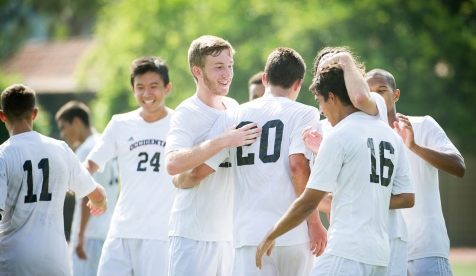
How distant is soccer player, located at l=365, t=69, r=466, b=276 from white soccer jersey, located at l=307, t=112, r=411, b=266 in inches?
47.6

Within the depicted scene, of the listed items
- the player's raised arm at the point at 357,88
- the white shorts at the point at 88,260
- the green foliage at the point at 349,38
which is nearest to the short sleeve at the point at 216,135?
the player's raised arm at the point at 357,88

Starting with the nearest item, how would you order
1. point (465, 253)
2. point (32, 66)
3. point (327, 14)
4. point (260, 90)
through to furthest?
point (260, 90), point (327, 14), point (465, 253), point (32, 66)

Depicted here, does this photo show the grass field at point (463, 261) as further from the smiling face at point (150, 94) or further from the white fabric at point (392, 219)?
the white fabric at point (392, 219)

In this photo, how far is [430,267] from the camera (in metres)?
6.09

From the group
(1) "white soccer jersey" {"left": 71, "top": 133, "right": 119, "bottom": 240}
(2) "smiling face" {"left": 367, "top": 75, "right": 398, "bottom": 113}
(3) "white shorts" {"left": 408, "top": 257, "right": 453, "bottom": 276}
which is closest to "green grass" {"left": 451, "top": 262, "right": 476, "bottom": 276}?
(1) "white soccer jersey" {"left": 71, "top": 133, "right": 119, "bottom": 240}

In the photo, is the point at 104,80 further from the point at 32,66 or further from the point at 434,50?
the point at 32,66

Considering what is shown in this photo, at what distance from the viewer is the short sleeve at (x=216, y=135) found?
18.7 feet

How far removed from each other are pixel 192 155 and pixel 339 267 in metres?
1.53

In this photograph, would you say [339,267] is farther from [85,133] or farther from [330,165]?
[85,133]

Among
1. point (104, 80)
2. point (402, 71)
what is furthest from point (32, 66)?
point (402, 71)

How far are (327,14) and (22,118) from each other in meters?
15.6

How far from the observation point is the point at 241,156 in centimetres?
560

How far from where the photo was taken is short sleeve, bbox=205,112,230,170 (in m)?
5.71

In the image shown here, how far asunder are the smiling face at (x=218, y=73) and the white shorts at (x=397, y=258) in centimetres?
193
